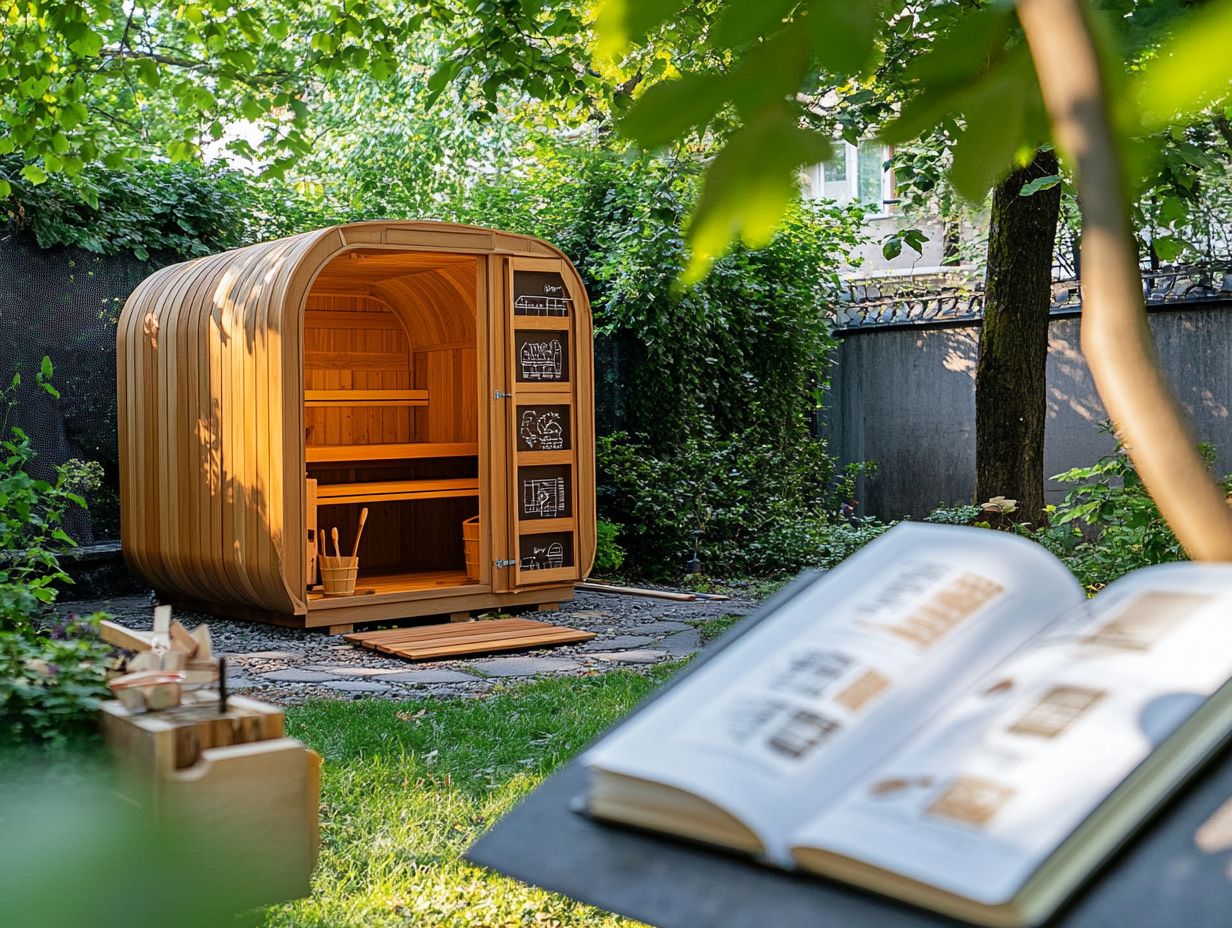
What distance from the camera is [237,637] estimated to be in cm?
712

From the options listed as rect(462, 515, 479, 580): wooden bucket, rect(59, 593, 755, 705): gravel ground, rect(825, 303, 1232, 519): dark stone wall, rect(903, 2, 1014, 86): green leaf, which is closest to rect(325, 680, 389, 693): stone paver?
rect(59, 593, 755, 705): gravel ground

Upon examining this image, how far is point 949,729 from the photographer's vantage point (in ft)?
3.15

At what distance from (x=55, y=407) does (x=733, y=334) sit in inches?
191

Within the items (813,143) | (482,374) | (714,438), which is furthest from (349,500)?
(813,143)

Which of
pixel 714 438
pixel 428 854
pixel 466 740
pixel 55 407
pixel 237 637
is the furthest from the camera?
pixel 714 438

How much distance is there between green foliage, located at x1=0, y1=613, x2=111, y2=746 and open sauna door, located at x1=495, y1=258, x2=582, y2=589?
5.33 m

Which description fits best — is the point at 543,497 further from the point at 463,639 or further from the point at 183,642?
the point at 183,642

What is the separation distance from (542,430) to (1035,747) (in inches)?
280

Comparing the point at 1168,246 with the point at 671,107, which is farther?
the point at 1168,246

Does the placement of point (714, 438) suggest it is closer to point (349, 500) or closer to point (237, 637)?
point (349, 500)

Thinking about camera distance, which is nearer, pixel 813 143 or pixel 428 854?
pixel 813 143

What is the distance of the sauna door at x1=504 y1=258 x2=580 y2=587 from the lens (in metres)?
7.80

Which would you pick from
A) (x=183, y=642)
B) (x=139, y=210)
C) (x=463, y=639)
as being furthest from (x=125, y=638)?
(x=139, y=210)

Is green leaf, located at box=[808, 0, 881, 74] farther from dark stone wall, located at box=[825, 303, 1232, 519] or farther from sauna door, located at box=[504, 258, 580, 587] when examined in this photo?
dark stone wall, located at box=[825, 303, 1232, 519]
